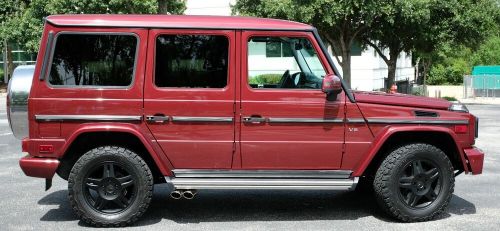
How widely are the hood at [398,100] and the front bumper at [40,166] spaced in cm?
300

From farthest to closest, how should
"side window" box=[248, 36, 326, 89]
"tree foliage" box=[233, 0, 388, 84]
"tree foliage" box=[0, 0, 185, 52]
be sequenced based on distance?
1. "tree foliage" box=[0, 0, 185, 52]
2. "tree foliage" box=[233, 0, 388, 84]
3. "side window" box=[248, 36, 326, 89]

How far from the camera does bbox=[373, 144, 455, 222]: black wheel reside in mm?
5957

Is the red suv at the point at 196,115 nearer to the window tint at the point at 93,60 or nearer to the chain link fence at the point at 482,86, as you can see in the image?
the window tint at the point at 93,60

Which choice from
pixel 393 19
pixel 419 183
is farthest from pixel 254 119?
pixel 393 19

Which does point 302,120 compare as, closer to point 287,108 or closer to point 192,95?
point 287,108

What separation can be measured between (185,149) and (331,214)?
71.6 inches

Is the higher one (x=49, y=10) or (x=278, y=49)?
(x=49, y=10)

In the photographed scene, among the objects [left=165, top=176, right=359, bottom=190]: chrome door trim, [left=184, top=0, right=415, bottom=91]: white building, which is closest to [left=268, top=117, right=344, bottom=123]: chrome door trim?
[left=165, top=176, right=359, bottom=190]: chrome door trim

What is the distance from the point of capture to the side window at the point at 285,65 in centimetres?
590

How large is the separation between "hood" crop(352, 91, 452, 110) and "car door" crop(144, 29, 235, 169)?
1.32m

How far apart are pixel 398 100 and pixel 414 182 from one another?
835 mm

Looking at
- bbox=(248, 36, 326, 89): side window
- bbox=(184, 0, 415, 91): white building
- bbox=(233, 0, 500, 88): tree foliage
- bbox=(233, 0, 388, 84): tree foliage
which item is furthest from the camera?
bbox=(184, 0, 415, 91): white building

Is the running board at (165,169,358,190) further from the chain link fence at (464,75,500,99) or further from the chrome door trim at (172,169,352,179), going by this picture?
the chain link fence at (464,75,500,99)

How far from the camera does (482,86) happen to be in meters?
33.3
